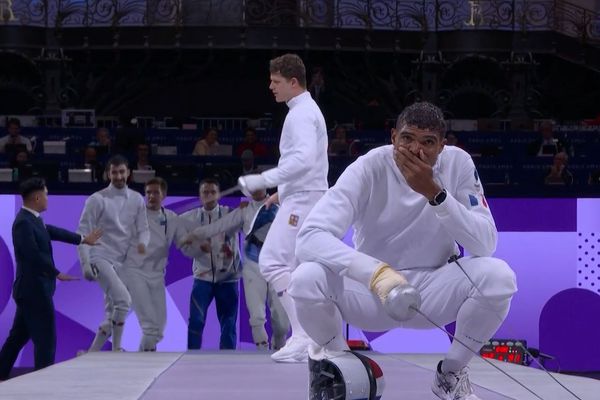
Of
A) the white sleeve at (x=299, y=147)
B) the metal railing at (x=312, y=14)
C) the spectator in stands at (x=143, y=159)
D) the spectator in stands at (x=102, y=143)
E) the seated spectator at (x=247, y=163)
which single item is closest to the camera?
the white sleeve at (x=299, y=147)

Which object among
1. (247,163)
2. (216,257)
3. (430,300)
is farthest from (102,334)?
(430,300)

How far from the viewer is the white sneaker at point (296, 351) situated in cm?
716

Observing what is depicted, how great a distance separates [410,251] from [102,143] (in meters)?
9.75

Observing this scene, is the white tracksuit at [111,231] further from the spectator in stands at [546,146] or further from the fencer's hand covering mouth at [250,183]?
the spectator in stands at [546,146]

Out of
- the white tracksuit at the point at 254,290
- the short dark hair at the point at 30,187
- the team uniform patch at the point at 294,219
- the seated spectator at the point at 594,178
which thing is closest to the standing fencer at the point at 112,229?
the white tracksuit at the point at 254,290

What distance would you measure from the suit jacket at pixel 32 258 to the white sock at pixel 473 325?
5.06 metres

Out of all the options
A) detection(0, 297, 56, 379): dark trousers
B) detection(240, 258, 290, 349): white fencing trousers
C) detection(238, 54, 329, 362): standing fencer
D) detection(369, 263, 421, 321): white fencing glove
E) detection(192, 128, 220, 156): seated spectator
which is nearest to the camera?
detection(369, 263, 421, 321): white fencing glove

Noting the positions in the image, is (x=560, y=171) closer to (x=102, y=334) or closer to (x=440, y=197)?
(x=102, y=334)

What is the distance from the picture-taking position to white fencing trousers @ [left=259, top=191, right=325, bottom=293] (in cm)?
708

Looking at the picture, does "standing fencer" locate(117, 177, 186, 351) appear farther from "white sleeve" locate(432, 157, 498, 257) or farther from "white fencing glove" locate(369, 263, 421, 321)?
"white fencing glove" locate(369, 263, 421, 321)

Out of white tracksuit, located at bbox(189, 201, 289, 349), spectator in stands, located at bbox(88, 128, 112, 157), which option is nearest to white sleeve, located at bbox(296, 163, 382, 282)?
white tracksuit, located at bbox(189, 201, 289, 349)

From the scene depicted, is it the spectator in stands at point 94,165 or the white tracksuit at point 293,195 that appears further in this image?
the spectator in stands at point 94,165

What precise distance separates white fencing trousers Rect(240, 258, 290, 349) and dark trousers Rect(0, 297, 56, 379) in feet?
5.35

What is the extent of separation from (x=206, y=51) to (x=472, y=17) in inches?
192
